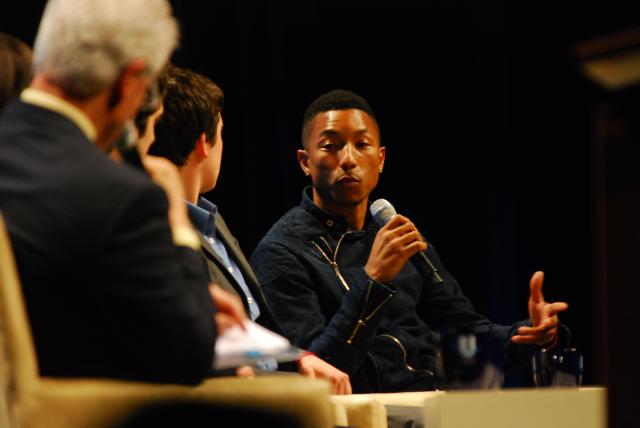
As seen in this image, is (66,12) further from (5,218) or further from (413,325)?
(413,325)

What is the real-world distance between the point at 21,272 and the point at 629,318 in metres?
0.66

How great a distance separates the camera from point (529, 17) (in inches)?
148

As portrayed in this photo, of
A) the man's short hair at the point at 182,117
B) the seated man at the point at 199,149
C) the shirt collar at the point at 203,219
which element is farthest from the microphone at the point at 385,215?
the man's short hair at the point at 182,117

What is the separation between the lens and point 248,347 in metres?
1.23

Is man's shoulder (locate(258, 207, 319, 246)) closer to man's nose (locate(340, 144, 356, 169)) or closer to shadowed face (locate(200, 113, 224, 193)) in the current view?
man's nose (locate(340, 144, 356, 169))

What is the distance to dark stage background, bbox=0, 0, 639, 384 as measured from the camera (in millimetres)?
3684

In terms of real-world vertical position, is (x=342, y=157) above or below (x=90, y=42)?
below

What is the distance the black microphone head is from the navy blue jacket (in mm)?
87

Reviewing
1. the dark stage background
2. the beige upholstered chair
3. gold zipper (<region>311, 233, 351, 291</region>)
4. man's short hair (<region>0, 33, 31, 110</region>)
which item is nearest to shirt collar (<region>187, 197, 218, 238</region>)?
man's short hair (<region>0, 33, 31, 110</region>)

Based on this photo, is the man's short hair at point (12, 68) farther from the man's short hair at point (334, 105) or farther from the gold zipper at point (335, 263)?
the man's short hair at point (334, 105)

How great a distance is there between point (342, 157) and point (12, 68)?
1109 mm

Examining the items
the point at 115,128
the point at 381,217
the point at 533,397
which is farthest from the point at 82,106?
the point at 381,217

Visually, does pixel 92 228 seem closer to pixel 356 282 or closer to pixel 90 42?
pixel 90 42

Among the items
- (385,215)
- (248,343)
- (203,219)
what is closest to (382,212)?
(385,215)
